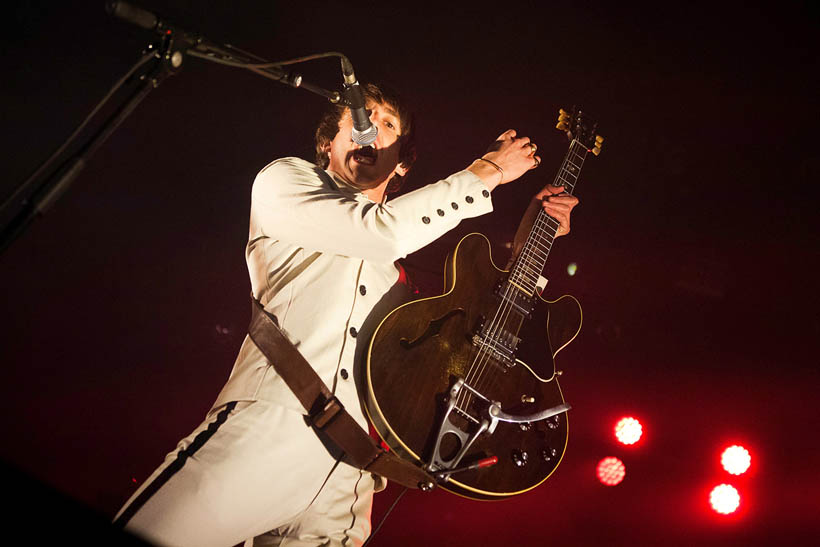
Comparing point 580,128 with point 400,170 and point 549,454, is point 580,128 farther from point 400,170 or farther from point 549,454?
point 549,454

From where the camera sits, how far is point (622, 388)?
12.0 ft

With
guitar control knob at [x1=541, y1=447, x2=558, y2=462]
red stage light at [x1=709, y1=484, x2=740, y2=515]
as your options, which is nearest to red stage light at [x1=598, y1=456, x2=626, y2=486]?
red stage light at [x1=709, y1=484, x2=740, y2=515]

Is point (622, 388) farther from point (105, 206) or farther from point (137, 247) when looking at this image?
point (105, 206)

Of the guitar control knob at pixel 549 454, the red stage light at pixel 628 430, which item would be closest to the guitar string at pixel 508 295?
the guitar control knob at pixel 549 454

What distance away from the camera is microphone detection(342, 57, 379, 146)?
170cm

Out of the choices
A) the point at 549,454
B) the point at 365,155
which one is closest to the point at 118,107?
the point at 365,155

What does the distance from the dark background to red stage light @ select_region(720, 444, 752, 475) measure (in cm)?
9

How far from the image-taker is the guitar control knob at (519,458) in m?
1.97

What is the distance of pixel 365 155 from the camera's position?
244cm

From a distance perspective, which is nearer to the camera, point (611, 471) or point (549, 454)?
point (549, 454)

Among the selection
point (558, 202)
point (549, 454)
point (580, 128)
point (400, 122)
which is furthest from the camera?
point (580, 128)

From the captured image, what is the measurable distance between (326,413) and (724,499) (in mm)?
3291

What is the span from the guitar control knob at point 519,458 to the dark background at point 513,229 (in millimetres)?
1293

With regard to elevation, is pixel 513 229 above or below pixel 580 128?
below
